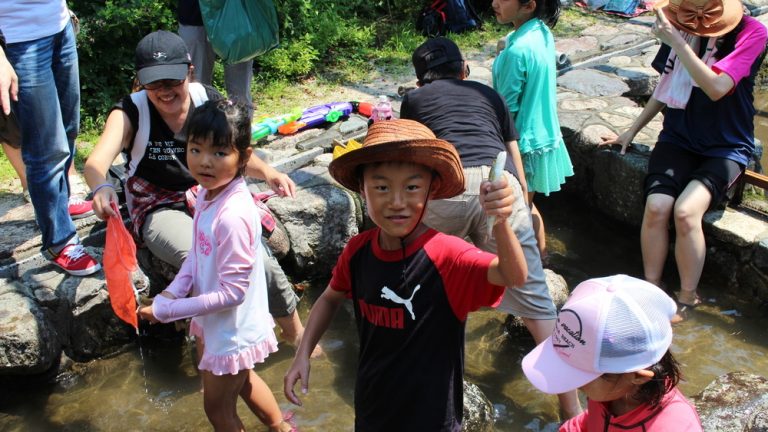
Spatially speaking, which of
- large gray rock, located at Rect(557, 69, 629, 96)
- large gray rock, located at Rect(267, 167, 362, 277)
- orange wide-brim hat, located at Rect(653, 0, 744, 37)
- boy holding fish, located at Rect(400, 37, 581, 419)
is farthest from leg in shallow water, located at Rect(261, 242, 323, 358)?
large gray rock, located at Rect(557, 69, 629, 96)

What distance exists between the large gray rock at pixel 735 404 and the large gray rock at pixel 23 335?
3.01 metres

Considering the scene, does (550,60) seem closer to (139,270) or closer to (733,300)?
(733,300)

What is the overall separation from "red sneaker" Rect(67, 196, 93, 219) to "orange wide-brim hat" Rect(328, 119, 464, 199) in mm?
2528

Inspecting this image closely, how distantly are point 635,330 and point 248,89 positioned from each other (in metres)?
3.89

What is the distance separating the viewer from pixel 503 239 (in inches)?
77.0

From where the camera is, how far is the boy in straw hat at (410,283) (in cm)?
216

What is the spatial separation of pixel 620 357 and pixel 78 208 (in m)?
3.43

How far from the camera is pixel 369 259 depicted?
2332 millimetres

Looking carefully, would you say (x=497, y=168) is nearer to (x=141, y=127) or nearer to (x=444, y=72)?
(x=444, y=72)

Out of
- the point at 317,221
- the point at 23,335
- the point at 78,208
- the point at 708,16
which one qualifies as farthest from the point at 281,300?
the point at 708,16

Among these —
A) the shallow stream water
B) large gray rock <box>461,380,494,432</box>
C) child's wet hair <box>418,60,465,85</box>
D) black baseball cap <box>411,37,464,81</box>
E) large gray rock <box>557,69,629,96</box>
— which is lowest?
the shallow stream water

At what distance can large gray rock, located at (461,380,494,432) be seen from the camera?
3352 mm

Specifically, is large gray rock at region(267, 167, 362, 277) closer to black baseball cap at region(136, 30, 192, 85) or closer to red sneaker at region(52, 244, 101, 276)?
red sneaker at region(52, 244, 101, 276)

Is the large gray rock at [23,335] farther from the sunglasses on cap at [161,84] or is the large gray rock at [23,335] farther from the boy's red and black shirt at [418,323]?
the boy's red and black shirt at [418,323]
